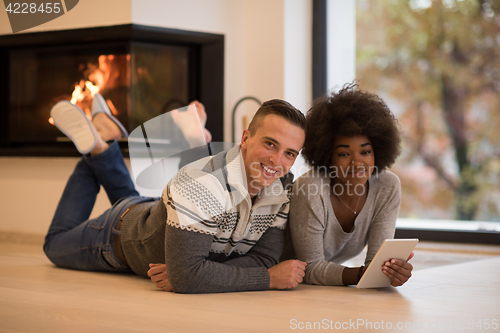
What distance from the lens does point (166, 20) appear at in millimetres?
3170

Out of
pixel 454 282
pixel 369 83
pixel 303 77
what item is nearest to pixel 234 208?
pixel 454 282

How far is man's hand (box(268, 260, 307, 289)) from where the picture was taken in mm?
1665

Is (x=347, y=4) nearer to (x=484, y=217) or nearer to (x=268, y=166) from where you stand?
(x=268, y=166)

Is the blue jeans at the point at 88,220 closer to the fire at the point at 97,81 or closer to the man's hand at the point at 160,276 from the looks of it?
the man's hand at the point at 160,276

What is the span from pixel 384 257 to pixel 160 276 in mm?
707

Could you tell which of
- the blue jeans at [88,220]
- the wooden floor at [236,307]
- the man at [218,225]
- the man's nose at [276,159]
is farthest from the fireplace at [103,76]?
the man's nose at [276,159]

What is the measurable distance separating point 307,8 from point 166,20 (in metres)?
1.03

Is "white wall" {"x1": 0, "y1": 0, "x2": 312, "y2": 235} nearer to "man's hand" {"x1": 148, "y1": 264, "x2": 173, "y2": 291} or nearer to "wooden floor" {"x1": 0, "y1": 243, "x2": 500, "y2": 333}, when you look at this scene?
"wooden floor" {"x1": 0, "y1": 243, "x2": 500, "y2": 333}

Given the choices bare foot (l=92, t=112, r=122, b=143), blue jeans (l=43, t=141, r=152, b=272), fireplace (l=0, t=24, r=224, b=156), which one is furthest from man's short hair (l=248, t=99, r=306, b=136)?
fireplace (l=0, t=24, r=224, b=156)

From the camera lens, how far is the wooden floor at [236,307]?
1237 mm

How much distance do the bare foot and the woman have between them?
3.28 feet

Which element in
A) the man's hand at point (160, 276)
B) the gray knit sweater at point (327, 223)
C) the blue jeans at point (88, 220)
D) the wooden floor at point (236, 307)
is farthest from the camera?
the blue jeans at point (88, 220)

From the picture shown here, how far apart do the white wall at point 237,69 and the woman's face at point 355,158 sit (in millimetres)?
1713

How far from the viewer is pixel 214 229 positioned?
1.51 meters
